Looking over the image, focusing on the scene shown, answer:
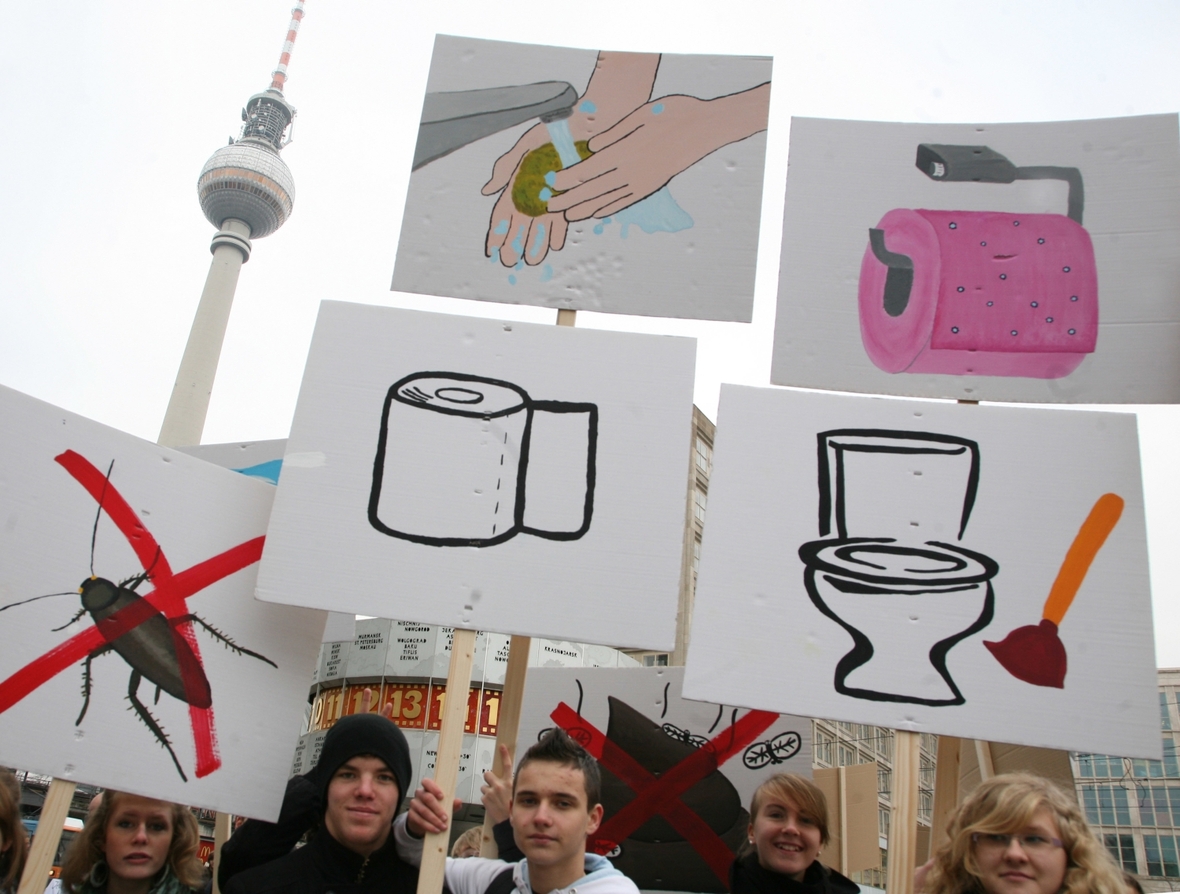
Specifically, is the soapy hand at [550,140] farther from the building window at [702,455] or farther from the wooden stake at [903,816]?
the building window at [702,455]

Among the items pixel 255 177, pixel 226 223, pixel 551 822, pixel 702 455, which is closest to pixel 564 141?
pixel 551 822

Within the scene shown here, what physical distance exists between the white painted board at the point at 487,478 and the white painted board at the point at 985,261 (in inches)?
22.6

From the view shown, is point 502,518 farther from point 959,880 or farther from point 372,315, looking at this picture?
point 959,880

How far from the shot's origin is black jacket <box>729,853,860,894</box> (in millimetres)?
2605

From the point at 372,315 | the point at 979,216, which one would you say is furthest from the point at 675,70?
the point at 372,315

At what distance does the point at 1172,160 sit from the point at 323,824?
313 centimetres

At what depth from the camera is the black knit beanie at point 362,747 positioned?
2420 millimetres

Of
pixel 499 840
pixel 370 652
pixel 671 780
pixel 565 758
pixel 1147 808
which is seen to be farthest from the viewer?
pixel 1147 808

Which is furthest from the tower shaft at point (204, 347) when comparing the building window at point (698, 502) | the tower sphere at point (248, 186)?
the building window at point (698, 502)

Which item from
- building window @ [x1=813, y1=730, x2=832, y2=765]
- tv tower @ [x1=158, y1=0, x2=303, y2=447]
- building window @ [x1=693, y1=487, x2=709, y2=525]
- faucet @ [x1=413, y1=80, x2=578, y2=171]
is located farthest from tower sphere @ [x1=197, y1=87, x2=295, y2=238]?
faucet @ [x1=413, y1=80, x2=578, y2=171]

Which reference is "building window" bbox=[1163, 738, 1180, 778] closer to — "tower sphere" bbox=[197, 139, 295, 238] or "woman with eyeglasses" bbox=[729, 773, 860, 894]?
"tower sphere" bbox=[197, 139, 295, 238]

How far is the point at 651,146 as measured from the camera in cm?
328

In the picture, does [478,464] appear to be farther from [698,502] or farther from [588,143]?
[698,502]

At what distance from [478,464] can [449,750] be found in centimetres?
75
